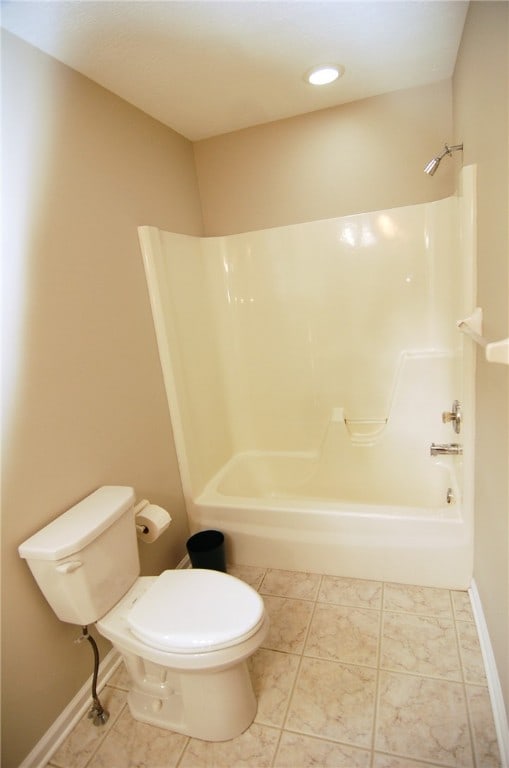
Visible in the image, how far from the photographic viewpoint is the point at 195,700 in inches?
50.9

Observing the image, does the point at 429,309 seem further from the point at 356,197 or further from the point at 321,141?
the point at 321,141

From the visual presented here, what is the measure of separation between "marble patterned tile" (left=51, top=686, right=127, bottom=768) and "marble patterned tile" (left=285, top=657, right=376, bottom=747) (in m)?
0.63

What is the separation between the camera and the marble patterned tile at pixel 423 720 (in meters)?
1.19

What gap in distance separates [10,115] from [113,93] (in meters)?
0.64

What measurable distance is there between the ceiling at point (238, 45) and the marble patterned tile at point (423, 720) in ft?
7.71

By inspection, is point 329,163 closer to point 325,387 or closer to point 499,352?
point 325,387

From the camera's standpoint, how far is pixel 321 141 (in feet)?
7.05

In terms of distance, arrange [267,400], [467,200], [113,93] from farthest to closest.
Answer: [267,400] → [113,93] → [467,200]

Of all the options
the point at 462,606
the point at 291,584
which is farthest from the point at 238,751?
the point at 462,606

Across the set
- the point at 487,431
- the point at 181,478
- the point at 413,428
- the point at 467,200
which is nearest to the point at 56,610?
the point at 181,478

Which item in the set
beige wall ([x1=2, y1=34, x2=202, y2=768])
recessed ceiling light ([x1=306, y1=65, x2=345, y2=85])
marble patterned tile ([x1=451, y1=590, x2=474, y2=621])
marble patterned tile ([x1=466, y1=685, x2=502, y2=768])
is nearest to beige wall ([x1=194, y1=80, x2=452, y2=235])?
recessed ceiling light ([x1=306, y1=65, x2=345, y2=85])

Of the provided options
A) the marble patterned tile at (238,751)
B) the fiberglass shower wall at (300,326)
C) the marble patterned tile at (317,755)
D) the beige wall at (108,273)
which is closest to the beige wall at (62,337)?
the beige wall at (108,273)

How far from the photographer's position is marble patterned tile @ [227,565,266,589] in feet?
6.50

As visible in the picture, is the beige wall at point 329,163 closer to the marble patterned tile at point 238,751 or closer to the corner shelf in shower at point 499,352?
the corner shelf in shower at point 499,352
